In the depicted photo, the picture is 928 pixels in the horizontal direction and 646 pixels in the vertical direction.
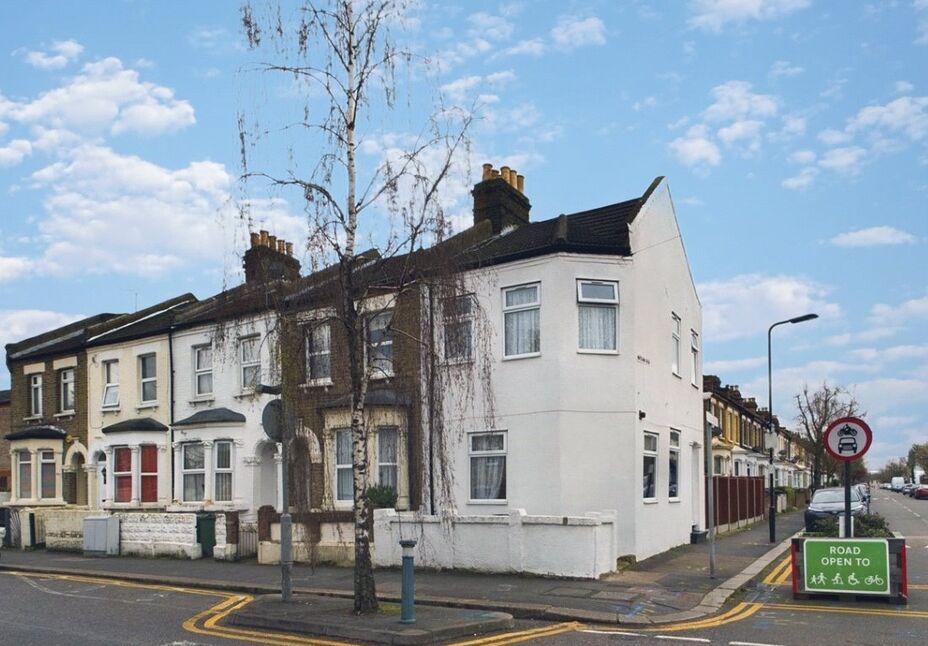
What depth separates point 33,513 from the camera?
2697 cm

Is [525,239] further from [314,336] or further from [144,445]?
[144,445]

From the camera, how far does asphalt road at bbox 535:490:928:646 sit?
35.4ft

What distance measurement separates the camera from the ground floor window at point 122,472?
27141mm

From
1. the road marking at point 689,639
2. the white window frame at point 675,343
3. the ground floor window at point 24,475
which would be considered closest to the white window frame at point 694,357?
the white window frame at point 675,343

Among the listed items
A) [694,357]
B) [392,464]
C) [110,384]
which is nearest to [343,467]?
[392,464]

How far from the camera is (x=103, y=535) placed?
2388cm

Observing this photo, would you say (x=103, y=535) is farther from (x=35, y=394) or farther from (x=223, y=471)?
(x=35, y=394)

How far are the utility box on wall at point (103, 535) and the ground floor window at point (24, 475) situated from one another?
7.47 meters

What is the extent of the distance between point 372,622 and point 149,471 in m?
17.5

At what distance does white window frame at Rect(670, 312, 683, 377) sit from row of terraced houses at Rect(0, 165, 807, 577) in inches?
5.5

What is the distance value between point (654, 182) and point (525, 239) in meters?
3.87

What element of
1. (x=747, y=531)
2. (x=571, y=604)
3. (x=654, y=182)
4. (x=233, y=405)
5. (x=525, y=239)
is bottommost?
(x=747, y=531)

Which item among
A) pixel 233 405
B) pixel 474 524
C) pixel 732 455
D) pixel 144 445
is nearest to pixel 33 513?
pixel 144 445

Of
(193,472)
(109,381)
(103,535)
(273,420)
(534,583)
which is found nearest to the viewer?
(273,420)
